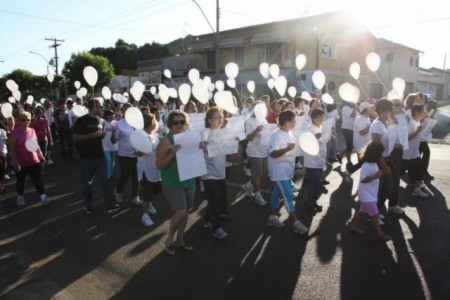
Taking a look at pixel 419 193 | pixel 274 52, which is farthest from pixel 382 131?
pixel 274 52

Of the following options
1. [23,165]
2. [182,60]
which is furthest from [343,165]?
[182,60]

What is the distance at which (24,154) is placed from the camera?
6262 millimetres

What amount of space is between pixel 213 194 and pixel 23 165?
11.8 feet

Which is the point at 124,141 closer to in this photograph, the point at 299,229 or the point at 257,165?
the point at 257,165

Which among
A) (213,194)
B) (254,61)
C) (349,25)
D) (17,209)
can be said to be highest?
(349,25)

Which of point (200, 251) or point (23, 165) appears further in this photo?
point (23, 165)

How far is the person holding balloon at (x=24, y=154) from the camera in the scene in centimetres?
615

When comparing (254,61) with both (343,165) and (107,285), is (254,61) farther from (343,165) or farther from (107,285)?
(107,285)

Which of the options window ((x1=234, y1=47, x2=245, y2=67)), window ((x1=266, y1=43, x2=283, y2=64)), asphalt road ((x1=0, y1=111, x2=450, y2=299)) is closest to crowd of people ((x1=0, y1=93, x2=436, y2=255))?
asphalt road ((x1=0, y1=111, x2=450, y2=299))

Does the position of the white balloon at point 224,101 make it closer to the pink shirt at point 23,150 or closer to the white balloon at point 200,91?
the white balloon at point 200,91

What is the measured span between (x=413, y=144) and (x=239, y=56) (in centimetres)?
2545

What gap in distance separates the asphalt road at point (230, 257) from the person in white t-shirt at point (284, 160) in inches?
13.9

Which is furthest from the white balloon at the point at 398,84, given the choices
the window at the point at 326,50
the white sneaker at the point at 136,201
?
the window at the point at 326,50

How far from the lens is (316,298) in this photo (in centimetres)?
336
